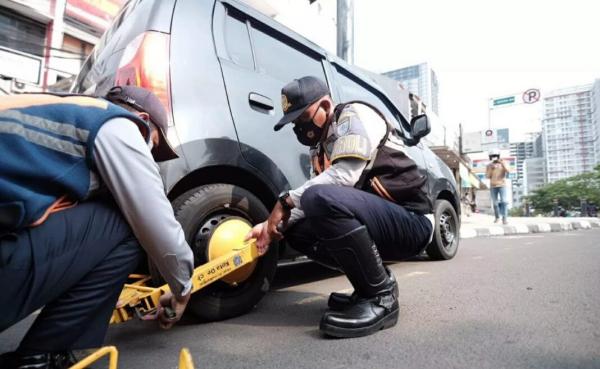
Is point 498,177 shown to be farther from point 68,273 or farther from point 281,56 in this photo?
point 68,273

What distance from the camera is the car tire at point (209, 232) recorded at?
1647 millimetres

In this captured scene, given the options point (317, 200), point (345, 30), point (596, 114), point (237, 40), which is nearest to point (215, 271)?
point (317, 200)

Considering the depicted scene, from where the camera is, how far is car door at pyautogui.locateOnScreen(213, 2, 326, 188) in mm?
1872

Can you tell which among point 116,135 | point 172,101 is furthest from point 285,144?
point 116,135

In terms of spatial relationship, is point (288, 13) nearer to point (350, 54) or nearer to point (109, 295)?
point (350, 54)

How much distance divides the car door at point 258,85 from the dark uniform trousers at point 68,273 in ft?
2.85

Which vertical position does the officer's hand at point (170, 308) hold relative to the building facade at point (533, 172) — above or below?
below

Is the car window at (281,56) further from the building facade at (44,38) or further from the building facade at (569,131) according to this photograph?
the building facade at (569,131)

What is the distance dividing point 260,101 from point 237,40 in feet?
1.22

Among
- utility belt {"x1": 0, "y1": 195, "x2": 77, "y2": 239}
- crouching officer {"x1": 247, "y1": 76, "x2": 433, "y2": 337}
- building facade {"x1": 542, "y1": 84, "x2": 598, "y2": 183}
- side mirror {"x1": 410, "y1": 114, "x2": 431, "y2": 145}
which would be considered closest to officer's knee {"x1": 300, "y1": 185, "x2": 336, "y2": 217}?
crouching officer {"x1": 247, "y1": 76, "x2": 433, "y2": 337}

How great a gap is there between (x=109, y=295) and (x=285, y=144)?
4.06 ft

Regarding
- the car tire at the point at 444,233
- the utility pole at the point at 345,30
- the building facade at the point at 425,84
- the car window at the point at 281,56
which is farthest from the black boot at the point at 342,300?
the building facade at the point at 425,84

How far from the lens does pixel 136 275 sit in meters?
1.59

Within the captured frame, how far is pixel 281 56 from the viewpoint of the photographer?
2.33 m
